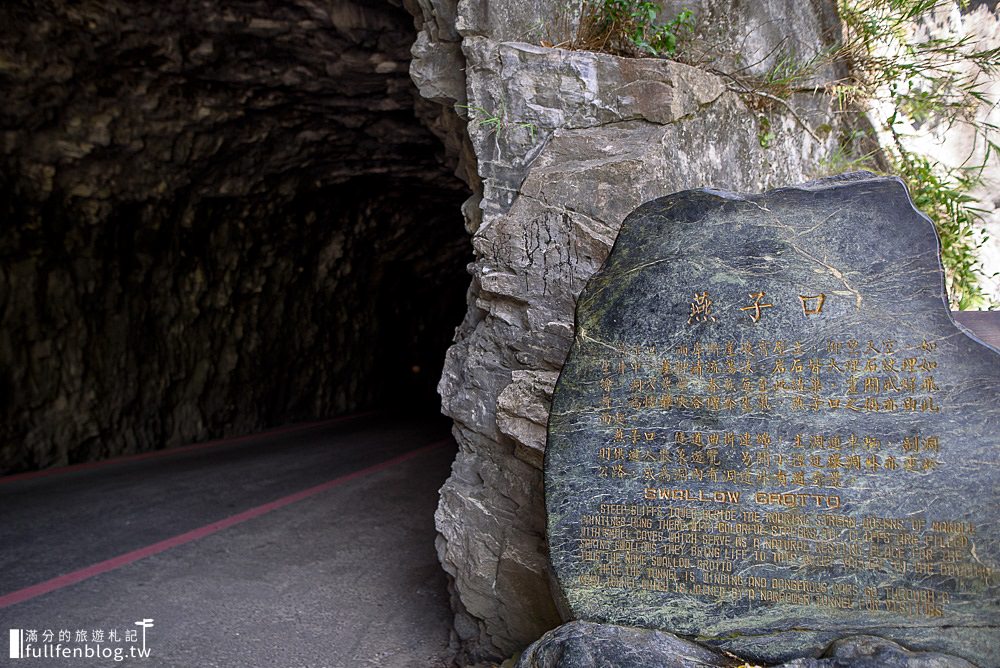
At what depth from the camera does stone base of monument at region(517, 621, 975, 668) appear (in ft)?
7.23

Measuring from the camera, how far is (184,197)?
342 inches

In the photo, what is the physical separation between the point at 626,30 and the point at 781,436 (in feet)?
7.73

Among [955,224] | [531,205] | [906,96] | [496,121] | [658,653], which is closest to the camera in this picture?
[658,653]

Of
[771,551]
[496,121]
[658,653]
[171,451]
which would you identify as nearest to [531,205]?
[496,121]

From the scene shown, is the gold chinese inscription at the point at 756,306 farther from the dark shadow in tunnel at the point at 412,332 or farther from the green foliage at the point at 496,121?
the dark shadow in tunnel at the point at 412,332

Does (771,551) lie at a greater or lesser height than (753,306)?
lesser

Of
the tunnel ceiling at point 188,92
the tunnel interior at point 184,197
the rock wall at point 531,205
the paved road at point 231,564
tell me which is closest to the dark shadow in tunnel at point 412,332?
the tunnel interior at point 184,197

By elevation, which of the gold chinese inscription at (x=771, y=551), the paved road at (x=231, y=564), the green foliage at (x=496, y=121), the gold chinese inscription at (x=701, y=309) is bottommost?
the paved road at (x=231, y=564)

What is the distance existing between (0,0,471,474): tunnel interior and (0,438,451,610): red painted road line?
3.07 meters

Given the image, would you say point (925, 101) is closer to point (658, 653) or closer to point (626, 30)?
point (626, 30)

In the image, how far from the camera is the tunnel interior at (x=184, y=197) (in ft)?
21.4

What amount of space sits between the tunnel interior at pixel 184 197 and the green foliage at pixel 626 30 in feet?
7.47

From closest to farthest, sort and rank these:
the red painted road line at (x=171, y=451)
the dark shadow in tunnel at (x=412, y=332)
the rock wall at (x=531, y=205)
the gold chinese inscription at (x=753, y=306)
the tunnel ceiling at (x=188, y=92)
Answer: the gold chinese inscription at (x=753, y=306) < the rock wall at (x=531, y=205) < the tunnel ceiling at (x=188, y=92) < the red painted road line at (x=171, y=451) < the dark shadow in tunnel at (x=412, y=332)

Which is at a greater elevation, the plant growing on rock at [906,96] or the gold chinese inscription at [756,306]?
the plant growing on rock at [906,96]
